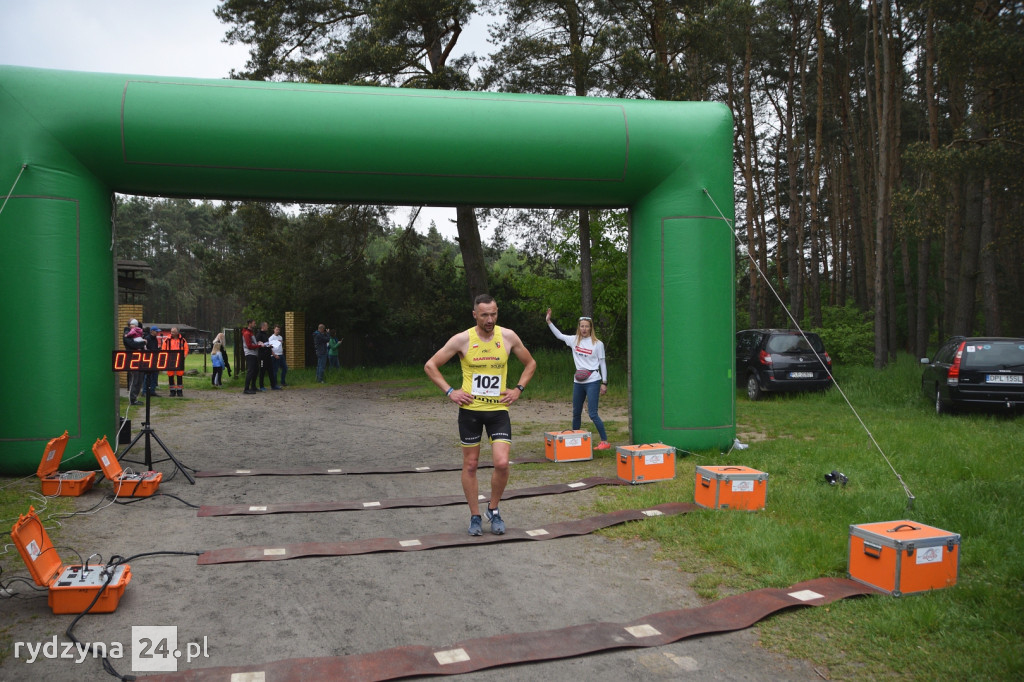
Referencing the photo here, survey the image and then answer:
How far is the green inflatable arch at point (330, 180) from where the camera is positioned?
7.90 m

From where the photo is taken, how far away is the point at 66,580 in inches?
172

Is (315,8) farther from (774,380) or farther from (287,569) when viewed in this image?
(287,569)

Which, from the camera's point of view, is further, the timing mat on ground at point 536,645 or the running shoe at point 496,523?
the running shoe at point 496,523

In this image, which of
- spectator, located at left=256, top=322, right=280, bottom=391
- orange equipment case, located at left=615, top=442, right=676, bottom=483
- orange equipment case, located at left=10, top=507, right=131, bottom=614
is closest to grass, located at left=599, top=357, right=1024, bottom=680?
orange equipment case, located at left=615, top=442, right=676, bottom=483

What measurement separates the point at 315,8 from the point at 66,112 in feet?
41.0

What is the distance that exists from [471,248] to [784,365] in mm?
9994

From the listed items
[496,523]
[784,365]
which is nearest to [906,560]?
[496,523]

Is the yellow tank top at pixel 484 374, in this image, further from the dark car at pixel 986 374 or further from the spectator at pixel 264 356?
the spectator at pixel 264 356

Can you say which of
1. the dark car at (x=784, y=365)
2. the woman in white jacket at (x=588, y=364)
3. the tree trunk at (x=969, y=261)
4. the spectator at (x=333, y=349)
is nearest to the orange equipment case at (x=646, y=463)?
the woman in white jacket at (x=588, y=364)

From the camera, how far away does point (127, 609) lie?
4.42 metres

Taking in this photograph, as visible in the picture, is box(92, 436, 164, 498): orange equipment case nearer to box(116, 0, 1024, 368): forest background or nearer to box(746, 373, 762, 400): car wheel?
box(116, 0, 1024, 368): forest background

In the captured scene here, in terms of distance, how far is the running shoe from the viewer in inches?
241

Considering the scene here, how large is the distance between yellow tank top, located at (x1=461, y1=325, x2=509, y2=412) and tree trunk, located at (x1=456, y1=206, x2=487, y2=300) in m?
15.5

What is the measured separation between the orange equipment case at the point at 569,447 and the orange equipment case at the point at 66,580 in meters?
5.77
